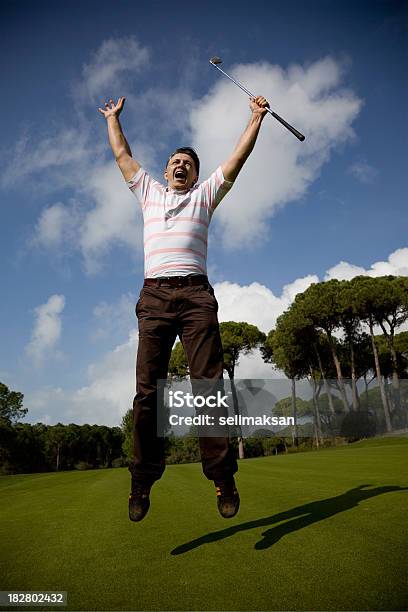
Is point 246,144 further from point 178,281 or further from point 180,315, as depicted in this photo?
A: point 180,315

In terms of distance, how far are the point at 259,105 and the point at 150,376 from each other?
265 cm

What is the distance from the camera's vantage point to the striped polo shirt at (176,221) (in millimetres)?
3717

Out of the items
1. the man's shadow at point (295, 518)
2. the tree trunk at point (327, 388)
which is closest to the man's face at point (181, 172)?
the man's shadow at point (295, 518)

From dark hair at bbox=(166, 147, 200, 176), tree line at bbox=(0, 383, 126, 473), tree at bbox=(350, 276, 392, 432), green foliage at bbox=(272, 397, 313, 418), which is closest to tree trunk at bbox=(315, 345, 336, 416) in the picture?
tree at bbox=(350, 276, 392, 432)

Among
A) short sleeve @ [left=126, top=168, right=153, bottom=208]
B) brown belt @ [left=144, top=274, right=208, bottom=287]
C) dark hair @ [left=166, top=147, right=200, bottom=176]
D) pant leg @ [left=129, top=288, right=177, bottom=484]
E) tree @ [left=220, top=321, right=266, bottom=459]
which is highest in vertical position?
tree @ [left=220, top=321, right=266, bottom=459]

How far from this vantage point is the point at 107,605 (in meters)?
2.38

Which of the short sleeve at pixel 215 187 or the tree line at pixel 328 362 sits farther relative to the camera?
the tree line at pixel 328 362

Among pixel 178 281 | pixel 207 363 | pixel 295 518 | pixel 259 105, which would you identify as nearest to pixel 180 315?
pixel 178 281

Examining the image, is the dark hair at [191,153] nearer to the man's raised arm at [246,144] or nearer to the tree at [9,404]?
the man's raised arm at [246,144]

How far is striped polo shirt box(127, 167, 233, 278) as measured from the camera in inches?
146

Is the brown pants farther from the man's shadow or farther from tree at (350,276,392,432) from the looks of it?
tree at (350,276,392,432)

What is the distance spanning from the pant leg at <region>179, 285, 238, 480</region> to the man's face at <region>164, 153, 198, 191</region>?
116 centimetres

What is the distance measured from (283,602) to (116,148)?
381cm

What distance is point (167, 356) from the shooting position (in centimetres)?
368
